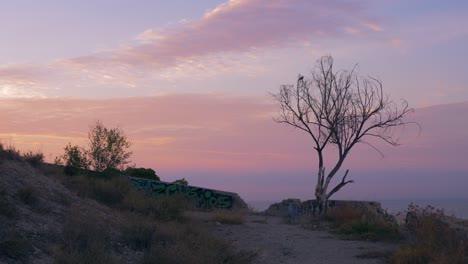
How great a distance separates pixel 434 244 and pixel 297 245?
6063mm

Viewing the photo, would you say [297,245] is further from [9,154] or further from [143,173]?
[143,173]

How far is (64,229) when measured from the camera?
51.2 ft

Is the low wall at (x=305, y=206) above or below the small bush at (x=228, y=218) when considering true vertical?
above

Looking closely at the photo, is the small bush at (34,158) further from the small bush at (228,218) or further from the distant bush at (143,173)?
the distant bush at (143,173)

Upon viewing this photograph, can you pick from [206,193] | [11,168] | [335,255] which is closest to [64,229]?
[11,168]

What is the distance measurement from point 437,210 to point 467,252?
3.99 meters

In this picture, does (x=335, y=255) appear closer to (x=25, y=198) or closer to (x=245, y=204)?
(x=25, y=198)

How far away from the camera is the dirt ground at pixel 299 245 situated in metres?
19.8

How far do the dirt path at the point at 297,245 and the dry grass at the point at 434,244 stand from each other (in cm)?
125

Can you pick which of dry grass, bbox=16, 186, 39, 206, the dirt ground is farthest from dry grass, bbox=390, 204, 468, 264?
dry grass, bbox=16, 186, 39, 206

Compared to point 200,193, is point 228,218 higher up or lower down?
lower down

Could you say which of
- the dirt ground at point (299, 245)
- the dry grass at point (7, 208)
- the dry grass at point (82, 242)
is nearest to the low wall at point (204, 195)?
the dirt ground at point (299, 245)

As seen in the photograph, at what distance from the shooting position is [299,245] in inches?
901

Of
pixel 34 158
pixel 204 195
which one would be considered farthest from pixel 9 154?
pixel 204 195
